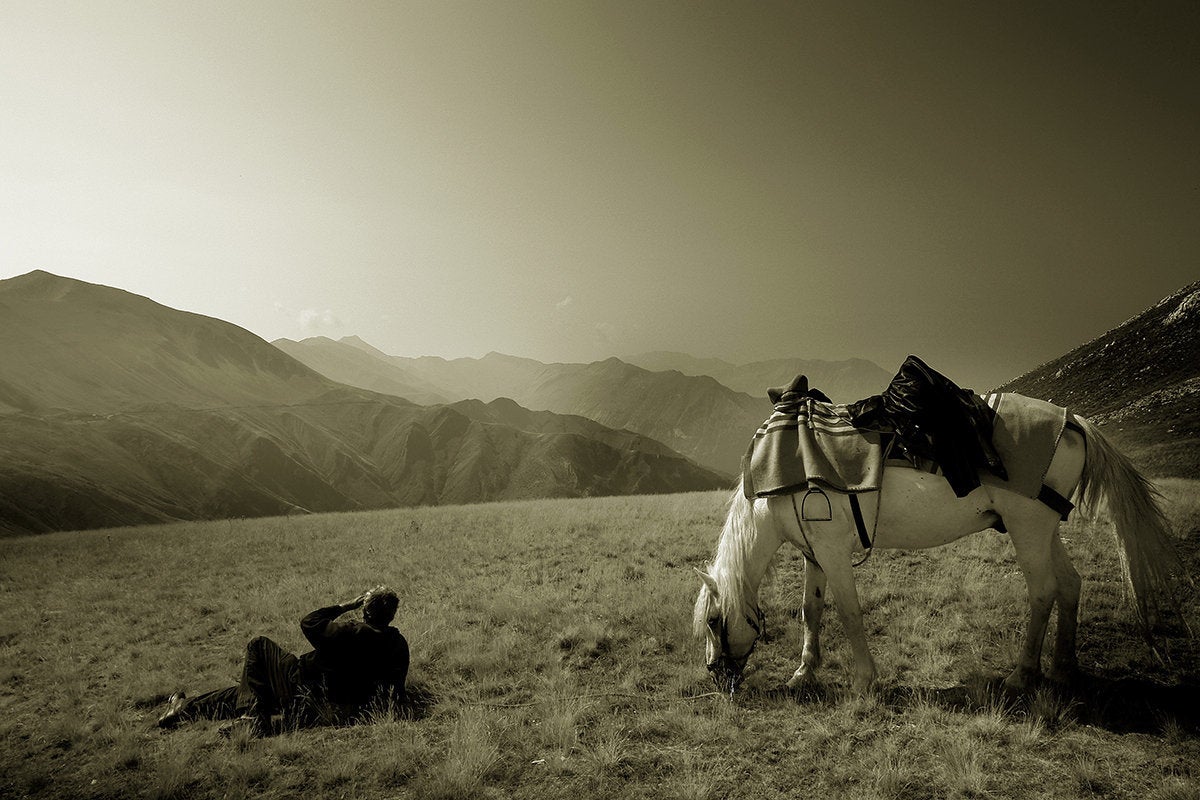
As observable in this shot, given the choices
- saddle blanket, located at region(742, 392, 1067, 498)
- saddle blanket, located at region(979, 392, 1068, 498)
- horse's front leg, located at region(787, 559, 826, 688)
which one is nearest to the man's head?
saddle blanket, located at region(742, 392, 1067, 498)

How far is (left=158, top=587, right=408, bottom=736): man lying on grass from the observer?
4762 mm

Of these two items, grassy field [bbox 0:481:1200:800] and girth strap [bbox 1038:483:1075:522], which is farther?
girth strap [bbox 1038:483:1075:522]

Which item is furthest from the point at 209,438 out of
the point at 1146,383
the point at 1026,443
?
the point at 1146,383

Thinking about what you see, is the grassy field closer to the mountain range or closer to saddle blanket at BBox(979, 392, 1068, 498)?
saddle blanket at BBox(979, 392, 1068, 498)

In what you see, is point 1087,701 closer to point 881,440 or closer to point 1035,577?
point 1035,577

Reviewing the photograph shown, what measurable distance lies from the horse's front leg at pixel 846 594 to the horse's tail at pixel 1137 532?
2.21 m

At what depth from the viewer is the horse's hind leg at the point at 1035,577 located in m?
4.47

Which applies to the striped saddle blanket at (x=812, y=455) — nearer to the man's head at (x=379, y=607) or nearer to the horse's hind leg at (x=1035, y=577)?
the horse's hind leg at (x=1035, y=577)

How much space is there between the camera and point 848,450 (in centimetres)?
469

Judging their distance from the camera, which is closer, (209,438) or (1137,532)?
(1137,532)

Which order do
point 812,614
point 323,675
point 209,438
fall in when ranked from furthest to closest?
point 209,438 → point 812,614 → point 323,675

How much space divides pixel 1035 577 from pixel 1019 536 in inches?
14.7

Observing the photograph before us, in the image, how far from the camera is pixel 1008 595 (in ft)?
20.5

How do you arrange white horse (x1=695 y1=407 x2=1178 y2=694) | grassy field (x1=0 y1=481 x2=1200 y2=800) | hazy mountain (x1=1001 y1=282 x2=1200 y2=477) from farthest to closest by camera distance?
1. hazy mountain (x1=1001 y1=282 x2=1200 y2=477)
2. white horse (x1=695 y1=407 x2=1178 y2=694)
3. grassy field (x1=0 y1=481 x2=1200 y2=800)
